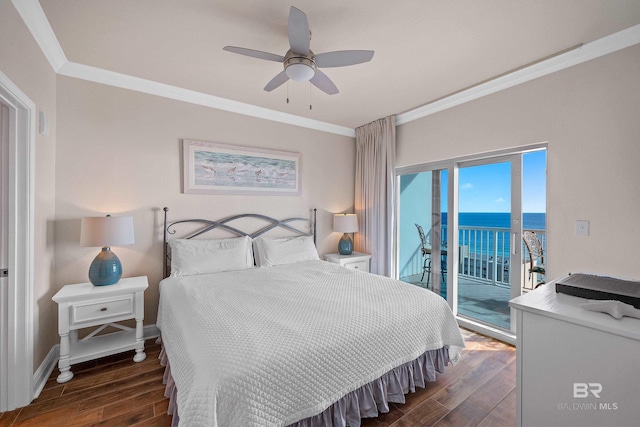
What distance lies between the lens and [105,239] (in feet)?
7.52

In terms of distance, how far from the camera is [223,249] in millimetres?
2979

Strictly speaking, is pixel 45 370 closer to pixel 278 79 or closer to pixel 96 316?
pixel 96 316

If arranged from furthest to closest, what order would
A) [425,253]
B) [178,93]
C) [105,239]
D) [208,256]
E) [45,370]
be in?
[425,253] < [178,93] < [208,256] < [105,239] < [45,370]

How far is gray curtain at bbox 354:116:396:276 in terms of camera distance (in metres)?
3.82

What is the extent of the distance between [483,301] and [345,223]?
2037 millimetres

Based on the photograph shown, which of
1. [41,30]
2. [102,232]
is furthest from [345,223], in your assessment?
[41,30]

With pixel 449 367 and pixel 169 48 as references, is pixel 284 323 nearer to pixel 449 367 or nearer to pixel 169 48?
pixel 449 367

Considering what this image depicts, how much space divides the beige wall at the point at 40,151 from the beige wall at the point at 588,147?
383 centimetres

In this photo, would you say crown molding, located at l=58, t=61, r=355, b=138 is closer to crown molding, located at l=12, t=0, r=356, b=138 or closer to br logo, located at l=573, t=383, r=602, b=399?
crown molding, located at l=12, t=0, r=356, b=138

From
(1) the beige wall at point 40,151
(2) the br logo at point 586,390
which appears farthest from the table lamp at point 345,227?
(1) the beige wall at point 40,151

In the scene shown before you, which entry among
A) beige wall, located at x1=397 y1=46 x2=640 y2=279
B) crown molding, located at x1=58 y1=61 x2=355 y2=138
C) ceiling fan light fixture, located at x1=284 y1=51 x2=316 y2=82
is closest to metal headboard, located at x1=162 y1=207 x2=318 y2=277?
crown molding, located at x1=58 y1=61 x2=355 y2=138

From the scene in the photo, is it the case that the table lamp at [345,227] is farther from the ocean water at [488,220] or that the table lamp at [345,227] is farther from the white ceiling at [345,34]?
the white ceiling at [345,34]

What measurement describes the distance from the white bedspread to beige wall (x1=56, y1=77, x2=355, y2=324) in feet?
2.82

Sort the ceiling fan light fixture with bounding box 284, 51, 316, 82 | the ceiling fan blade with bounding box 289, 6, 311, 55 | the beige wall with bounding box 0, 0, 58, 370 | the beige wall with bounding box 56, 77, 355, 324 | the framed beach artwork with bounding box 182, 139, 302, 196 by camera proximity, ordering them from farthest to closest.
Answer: the framed beach artwork with bounding box 182, 139, 302, 196 < the beige wall with bounding box 56, 77, 355, 324 < the ceiling fan light fixture with bounding box 284, 51, 316, 82 < the beige wall with bounding box 0, 0, 58, 370 < the ceiling fan blade with bounding box 289, 6, 311, 55
